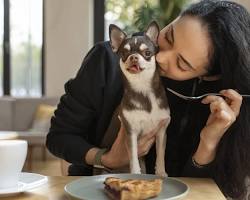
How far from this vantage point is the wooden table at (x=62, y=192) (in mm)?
865

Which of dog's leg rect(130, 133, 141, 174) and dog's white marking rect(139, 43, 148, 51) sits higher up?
dog's white marking rect(139, 43, 148, 51)

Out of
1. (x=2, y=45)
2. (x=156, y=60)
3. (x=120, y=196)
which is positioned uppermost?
(x=156, y=60)

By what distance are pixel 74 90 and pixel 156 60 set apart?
36cm

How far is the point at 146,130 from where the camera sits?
0.96 metres

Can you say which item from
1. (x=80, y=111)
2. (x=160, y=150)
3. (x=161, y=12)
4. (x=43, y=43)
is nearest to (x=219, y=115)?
(x=160, y=150)

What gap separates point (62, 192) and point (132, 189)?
0.58 feet

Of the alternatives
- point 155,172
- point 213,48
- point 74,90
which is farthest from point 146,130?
point 74,90

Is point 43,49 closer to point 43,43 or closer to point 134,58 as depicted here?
point 43,43

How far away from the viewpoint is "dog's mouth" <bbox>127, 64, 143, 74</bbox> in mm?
924

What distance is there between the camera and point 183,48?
1.00 metres

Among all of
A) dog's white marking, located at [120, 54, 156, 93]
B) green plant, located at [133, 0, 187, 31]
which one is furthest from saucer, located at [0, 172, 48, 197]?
green plant, located at [133, 0, 187, 31]

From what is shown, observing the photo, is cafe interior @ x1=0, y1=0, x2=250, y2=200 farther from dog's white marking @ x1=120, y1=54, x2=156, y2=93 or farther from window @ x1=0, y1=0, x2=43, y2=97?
dog's white marking @ x1=120, y1=54, x2=156, y2=93

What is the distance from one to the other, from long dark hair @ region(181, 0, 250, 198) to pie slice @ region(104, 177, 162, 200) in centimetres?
33

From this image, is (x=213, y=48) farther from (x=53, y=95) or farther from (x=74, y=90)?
(x=53, y=95)
